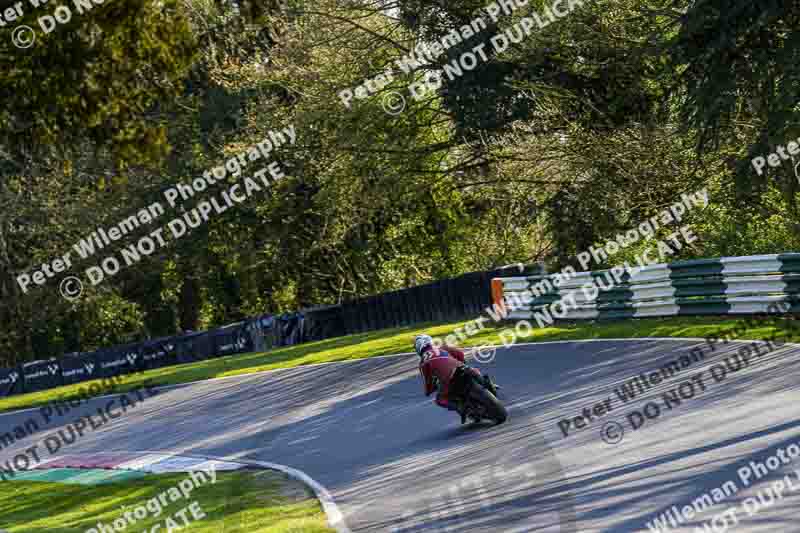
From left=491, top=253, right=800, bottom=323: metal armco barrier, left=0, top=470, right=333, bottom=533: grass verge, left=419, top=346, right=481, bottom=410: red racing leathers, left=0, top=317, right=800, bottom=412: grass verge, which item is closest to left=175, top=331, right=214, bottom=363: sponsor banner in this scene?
left=0, top=317, right=800, bottom=412: grass verge

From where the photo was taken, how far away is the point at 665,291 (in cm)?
2156

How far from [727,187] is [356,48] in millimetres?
12025

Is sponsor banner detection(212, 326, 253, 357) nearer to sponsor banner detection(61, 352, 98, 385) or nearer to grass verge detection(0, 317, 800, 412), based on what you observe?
grass verge detection(0, 317, 800, 412)

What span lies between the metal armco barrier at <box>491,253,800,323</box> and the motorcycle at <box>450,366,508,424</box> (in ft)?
21.5

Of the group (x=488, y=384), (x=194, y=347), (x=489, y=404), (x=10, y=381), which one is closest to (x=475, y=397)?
(x=489, y=404)

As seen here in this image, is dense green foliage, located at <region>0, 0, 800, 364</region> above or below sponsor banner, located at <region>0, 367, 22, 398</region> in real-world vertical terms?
above

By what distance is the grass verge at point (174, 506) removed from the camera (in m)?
11.4

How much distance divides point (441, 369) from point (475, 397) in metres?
0.58

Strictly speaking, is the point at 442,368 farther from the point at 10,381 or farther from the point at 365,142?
the point at 10,381

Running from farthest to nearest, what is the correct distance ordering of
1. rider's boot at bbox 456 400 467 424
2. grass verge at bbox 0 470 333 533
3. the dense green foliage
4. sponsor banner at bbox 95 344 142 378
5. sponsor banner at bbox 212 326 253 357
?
sponsor banner at bbox 212 326 253 357
sponsor banner at bbox 95 344 142 378
the dense green foliage
rider's boot at bbox 456 400 467 424
grass verge at bbox 0 470 333 533

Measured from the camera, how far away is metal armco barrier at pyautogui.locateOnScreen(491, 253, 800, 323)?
59.9 ft

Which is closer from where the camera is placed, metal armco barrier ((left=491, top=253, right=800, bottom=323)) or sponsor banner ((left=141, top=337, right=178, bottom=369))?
metal armco barrier ((left=491, top=253, right=800, bottom=323))

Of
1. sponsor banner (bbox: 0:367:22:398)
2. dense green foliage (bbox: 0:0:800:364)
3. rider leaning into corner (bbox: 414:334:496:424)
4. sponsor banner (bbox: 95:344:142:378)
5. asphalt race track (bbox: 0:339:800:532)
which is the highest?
dense green foliage (bbox: 0:0:800:364)

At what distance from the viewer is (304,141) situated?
35.1 metres
